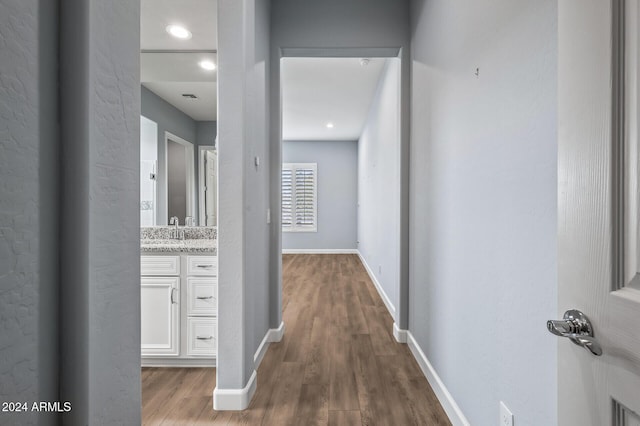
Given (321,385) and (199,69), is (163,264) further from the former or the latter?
(199,69)

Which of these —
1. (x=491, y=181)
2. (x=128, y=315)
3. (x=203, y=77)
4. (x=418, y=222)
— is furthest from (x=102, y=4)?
(x=203, y=77)

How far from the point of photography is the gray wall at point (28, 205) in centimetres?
41

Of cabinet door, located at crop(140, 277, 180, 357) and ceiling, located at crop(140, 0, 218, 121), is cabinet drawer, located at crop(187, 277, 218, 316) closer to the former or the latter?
cabinet door, located at crop(140, 277, 180, 357)

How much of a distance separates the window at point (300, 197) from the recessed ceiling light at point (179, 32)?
5.42m

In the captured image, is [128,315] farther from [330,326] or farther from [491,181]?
[330,326]

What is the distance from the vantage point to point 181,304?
2258 mm

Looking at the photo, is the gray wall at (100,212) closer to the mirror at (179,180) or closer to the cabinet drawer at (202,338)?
the cabinet drawer at (202,338)

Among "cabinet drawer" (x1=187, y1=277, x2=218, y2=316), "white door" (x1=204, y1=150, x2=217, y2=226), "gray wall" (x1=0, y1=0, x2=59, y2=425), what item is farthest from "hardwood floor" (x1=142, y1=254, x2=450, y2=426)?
"gray wall" (x1=0, y1=0, x2=59, y2=425)

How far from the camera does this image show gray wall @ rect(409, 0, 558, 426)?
0.97 meters

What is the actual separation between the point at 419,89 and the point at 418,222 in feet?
3.27

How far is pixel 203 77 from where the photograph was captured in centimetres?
271

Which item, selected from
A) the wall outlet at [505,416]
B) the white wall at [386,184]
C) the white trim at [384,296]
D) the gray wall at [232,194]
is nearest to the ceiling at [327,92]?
the white wall at [386,184]

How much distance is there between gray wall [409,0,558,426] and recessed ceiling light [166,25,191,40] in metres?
1.80

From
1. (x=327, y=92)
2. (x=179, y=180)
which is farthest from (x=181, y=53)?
(x=327, y=92)
